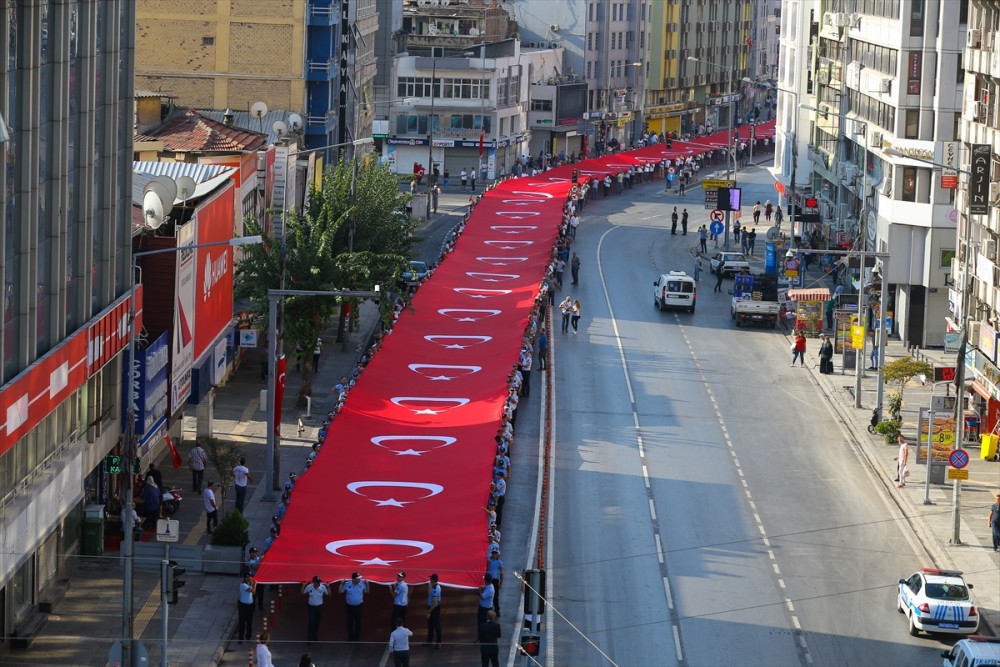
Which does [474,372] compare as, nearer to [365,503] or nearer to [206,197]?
[206,197]

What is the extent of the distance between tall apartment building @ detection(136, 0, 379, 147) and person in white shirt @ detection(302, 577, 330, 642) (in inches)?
2419

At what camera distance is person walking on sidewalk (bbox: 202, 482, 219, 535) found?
4600 cm

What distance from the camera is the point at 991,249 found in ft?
189

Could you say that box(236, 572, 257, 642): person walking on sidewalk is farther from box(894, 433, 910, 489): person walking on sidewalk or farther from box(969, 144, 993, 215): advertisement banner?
box(969, 144, 993, 215): advertisement banner

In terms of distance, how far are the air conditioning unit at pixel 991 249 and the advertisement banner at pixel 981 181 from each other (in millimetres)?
528

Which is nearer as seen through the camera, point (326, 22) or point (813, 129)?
point (326, 22)

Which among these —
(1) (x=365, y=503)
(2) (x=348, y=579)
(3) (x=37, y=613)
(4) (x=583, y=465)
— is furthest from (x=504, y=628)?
(4) (x=583, y=465)

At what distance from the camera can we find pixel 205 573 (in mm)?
43188

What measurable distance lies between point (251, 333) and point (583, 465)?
12567mm

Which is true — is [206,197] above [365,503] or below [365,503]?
above

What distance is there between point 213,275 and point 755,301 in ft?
102

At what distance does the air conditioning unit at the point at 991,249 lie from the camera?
187 feet

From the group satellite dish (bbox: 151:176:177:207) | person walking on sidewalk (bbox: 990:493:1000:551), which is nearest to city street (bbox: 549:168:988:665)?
person walking on sidewalk (bbox: 990:493:1000:551)

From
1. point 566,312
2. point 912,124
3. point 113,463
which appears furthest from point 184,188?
point 912,124
